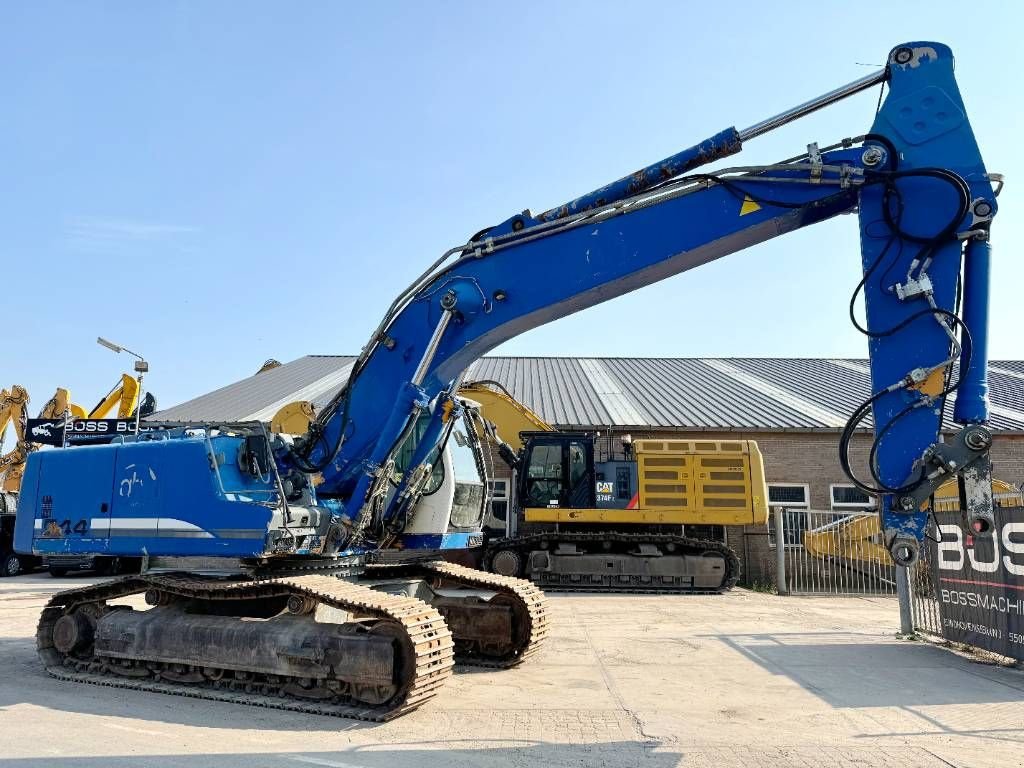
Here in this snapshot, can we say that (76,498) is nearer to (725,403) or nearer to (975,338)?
(975,338)

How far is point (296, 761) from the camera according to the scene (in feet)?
16.9

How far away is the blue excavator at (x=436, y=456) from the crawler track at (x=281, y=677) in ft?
0.08

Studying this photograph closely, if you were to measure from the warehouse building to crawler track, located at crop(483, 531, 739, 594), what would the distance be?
83.9 inches

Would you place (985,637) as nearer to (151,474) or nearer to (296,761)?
(296,761)

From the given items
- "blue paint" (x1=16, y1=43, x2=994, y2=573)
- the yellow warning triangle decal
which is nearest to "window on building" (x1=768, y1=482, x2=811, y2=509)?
"blue paint" (x1=16, y1=43, x2=994, y2=573)

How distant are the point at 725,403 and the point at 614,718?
59.0 feet

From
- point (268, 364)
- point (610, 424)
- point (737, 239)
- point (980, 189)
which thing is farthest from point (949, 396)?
point (268, 364)

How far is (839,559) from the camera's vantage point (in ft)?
54.7

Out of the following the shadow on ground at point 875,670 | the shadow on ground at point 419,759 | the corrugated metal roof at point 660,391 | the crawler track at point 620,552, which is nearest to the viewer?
the shadow on ground at point 419,759

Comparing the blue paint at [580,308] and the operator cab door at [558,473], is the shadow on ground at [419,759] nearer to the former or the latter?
the blue paint at [580,308]

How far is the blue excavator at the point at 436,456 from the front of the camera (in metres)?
5.35

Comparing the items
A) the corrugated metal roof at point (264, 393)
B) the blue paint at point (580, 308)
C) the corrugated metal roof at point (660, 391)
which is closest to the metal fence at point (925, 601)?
the blue paint at point (580, 308)

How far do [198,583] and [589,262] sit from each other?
4660 mm

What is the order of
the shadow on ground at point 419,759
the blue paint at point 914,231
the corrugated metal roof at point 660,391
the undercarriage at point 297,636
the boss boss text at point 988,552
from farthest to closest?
the corrugated metal roof at point 660,391, the boss boss text at point 988,552, the undercarriage at point 297,636, the blue paint at point 914,231, the shadow on ground at point 419,759
